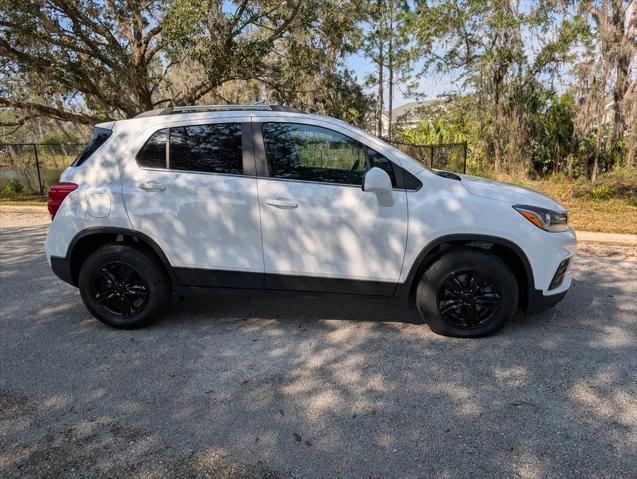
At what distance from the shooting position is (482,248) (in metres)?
3.89

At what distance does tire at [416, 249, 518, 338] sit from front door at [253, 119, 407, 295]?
32cm

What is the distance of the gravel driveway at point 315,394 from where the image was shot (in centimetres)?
245

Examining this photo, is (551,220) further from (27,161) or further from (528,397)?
(27,161)

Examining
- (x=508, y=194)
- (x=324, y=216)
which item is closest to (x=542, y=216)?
(x=508, y=194)

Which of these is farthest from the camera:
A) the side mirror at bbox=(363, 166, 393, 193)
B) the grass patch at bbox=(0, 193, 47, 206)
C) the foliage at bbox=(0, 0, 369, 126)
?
the grass patch at bbox=(0, 193, 47, 206)

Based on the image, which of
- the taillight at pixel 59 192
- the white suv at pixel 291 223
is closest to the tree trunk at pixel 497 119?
the white suv at pixel 291 223

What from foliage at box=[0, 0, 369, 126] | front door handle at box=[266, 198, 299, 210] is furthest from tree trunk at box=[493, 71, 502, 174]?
front door handle at box=[266, 198, 299, 210]

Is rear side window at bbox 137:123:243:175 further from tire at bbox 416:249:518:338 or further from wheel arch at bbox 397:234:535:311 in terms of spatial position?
tire at bbox 416:249:518:338

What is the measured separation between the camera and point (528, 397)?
3.02 metres

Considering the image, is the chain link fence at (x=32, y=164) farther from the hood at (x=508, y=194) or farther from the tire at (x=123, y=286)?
the hood at (x=508, y=194)

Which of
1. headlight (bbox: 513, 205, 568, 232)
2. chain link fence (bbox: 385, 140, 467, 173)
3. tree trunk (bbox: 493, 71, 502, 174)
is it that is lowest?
headlight (bbox: 513, 205, 568, 232)

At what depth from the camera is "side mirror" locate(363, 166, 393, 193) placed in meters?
3.57

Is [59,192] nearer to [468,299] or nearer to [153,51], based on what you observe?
[468,299]

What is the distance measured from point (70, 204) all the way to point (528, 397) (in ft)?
12.4
